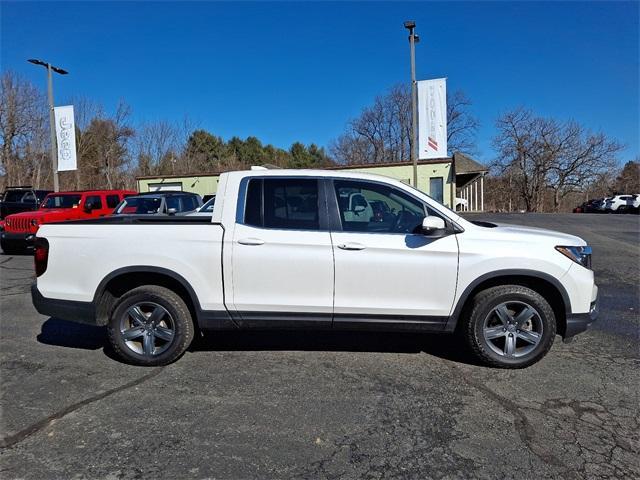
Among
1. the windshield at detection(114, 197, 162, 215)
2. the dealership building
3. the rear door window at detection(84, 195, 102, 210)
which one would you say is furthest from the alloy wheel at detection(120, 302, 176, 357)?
the dealership building

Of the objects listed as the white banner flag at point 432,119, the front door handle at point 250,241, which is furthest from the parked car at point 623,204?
the front door handle at point 250,241

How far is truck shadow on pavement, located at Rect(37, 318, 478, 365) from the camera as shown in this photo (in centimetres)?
439

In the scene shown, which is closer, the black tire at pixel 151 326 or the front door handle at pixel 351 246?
the front door handle at pixel 351 246

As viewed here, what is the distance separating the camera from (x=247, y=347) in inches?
177

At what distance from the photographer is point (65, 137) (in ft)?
65.3

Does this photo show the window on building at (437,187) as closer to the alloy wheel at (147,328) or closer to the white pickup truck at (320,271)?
the white pickup truck at (320,271)

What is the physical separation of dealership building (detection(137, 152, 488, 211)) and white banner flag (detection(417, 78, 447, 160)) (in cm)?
198

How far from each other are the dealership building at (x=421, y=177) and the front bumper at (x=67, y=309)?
15.8 meters

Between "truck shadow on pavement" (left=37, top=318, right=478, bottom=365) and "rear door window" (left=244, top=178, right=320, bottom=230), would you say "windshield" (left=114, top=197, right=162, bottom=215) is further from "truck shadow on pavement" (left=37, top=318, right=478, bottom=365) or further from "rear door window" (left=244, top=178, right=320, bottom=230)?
"rear door window" (left=244, top=178, right=320, bottom=230)

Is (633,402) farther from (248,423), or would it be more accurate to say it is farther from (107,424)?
(107,424)

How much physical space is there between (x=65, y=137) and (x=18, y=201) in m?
3.87

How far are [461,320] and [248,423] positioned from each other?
86.0 inches

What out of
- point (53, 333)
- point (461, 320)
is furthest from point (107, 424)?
point (461, 320)

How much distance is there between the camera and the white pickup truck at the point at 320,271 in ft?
12.3
